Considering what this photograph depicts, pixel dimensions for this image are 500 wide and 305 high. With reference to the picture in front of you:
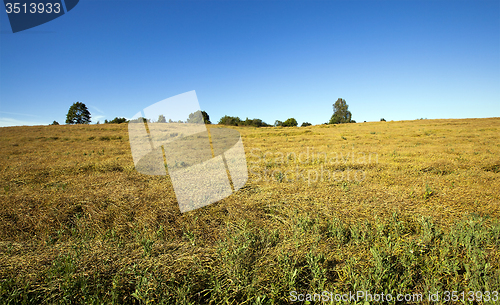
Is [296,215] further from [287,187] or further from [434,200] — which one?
[434,200]

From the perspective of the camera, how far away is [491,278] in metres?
2.33

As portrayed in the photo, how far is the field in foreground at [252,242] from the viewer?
7.63 feet

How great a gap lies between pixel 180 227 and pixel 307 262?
2153mm

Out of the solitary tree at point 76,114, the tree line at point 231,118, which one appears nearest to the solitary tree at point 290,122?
the tree line at point 231,118

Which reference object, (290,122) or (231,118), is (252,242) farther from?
(290,122)

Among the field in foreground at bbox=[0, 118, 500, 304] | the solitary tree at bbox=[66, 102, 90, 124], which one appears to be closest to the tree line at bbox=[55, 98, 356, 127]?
the solitary tree at bbox=[66, 102, 90, 124]

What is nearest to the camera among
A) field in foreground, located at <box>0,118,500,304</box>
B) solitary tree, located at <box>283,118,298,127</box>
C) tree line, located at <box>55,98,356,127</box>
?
field in foreground, located at <box>0,118,500,304</box>

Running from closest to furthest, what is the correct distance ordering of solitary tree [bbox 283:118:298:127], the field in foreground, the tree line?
the field in foreground → the tree line → solitary tree [bbox 283:118:298:127]

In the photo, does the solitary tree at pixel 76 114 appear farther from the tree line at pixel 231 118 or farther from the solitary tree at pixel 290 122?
the solitary tree at pixel 290 122

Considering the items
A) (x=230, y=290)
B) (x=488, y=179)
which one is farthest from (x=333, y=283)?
(x=488, y=179)

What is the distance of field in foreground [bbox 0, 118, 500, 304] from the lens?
233 centimetres

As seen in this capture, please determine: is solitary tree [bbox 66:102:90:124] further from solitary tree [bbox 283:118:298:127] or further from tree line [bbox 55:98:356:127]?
solitary tree [bbox 283:118:298:127]

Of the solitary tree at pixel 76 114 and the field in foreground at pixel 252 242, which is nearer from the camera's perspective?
the field in foreground at pixel 252 242

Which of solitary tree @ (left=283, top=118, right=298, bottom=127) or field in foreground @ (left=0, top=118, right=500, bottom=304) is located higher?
solitary tree @ (left=283, top=118, right=298, bottom=127)
